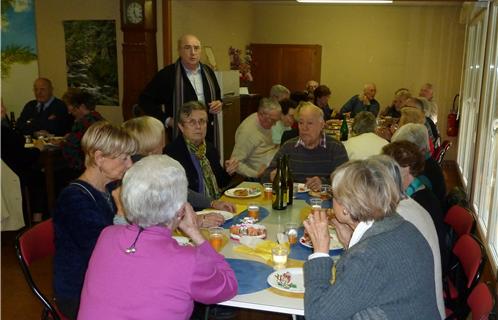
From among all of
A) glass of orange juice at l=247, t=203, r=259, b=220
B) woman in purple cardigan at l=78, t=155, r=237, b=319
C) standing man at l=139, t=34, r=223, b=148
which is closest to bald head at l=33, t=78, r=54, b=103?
standing man at l=139, t=34, r=223, b=148

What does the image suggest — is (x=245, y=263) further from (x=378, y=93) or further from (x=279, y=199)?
(x=378, y=93)

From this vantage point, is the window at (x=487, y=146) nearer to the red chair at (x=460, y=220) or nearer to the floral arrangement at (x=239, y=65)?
the red chair at (x=460, y=220)

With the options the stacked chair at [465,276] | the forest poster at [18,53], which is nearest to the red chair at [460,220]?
the stacked chair at [465,276]

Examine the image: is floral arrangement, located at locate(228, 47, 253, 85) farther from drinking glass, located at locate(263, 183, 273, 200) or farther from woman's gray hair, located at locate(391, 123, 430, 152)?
drinking glass, located at locate(263, 183, 273, 200)

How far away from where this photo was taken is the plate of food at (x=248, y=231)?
91.1 inches

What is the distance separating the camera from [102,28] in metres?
6.32

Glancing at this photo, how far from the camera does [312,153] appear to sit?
3.61 meters

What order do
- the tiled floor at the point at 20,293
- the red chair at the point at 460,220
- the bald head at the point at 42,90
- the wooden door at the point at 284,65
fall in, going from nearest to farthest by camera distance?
the red chair at the point at 460,220 → the tiled floor at the point at 20,293 → the bald head at the point at 42,90 → the wooden door at the point at 284,65

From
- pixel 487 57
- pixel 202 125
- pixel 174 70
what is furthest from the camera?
pixel 487 57

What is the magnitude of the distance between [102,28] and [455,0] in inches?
218

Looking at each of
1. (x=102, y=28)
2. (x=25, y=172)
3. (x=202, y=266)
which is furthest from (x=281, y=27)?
(x=202, y=266)

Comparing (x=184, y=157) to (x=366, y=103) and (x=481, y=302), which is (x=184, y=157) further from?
(x=366, y=103)

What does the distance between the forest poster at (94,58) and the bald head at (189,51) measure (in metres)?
2.23

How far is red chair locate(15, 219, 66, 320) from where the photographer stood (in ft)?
6.51
